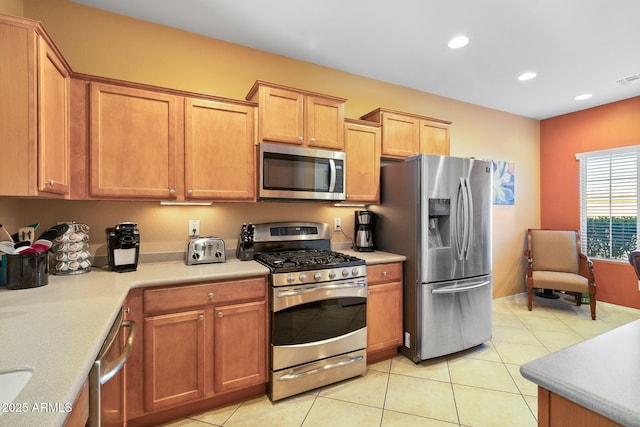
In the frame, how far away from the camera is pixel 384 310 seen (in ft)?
8.45

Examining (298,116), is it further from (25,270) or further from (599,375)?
(599,375)

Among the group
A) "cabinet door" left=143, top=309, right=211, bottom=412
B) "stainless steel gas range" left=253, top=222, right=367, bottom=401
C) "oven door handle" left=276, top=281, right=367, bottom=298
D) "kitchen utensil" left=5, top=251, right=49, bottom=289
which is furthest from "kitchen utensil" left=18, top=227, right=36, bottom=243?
"oven door handle" left=276, top=281, right=367, bottom=298

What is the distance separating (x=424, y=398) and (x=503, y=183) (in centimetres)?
343

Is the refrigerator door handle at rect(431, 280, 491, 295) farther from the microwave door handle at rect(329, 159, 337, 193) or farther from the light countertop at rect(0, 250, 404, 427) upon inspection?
the light countertop at rect(0, 250, 404, 427)

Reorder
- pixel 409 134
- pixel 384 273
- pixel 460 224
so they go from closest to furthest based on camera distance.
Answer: pixel 384 273 → pixel 460 224 → pixel 409 134

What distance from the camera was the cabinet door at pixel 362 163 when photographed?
9.12 feet

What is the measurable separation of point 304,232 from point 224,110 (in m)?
1.26

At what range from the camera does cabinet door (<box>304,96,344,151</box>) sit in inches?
99.3

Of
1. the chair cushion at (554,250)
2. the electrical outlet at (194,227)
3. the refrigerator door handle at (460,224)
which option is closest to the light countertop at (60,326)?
the electrical outlet at (194,227)

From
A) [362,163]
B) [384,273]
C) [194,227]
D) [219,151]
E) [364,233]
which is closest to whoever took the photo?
[219,151]

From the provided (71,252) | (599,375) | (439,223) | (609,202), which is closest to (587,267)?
(609,202)

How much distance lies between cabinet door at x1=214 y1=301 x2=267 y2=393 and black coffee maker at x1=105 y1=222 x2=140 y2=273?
698 millimetres

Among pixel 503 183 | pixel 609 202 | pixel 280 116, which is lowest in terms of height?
pixel 609 202

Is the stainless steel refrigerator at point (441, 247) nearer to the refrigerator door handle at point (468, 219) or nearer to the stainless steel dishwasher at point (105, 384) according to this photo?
the refrigerator door handle at point (468, 219)
